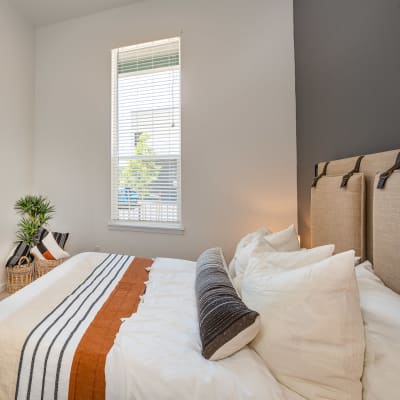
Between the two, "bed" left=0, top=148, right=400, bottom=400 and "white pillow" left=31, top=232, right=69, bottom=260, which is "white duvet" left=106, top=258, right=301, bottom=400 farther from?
"white pillow" left=31, top=232, right=69, bottom=260

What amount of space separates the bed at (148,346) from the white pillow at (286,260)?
167 millimetres

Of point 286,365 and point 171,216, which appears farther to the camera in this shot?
point 171,216

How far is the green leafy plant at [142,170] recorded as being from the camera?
2775 millimetres

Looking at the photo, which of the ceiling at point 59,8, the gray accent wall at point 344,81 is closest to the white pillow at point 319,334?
the gray accent wall at point 344,81

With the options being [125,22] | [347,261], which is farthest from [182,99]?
[347,261]

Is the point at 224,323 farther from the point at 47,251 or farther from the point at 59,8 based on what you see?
the point at 59,8

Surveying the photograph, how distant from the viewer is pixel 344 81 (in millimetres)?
1447

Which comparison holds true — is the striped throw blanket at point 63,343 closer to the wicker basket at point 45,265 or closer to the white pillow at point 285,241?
the white pillow at point 285,241

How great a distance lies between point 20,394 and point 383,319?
1.41 m

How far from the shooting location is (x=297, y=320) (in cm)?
79

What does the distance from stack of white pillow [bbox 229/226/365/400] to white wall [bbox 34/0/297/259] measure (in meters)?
1.61

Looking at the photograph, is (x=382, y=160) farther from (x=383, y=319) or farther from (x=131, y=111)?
(x=131, y=111)

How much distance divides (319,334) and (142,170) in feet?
8.18

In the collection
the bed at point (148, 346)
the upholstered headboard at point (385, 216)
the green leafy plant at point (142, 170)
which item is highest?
the green leafy plant at point (142, 170)
